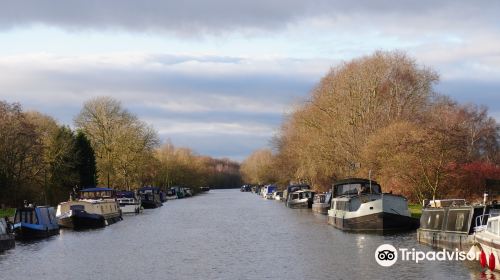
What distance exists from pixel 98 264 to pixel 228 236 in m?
18.0

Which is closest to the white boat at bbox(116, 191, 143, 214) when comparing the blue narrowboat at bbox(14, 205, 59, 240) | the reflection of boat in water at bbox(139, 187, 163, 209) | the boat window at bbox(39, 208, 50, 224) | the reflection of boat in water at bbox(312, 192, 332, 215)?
the reflection of boat in water at bbox(139, 187, 163, 209)

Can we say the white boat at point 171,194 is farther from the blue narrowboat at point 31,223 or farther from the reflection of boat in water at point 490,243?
the reflection of boat in water at point 490,243

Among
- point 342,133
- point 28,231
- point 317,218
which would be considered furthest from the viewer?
point 342,133

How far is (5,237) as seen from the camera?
48719 mm

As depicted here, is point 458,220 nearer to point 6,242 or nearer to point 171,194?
point 6,242

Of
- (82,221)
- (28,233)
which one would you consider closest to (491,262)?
(28,233)

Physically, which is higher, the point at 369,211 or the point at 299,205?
the point at 299,205

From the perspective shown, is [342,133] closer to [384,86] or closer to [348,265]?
[384,86]

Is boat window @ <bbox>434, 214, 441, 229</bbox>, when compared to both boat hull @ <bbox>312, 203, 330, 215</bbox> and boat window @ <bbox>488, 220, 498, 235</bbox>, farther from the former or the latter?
boat hull @ <bbox>312, 203, 330, 215</bbox>

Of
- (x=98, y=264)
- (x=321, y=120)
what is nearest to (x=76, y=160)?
(x=321, y=120)

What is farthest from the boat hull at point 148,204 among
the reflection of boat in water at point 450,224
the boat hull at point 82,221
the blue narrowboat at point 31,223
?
the reflection of boat in water at point 450,224

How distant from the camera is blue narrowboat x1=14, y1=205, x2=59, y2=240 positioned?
56875 mm

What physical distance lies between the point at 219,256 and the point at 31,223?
19850 mm

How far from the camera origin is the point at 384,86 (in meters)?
91.7
